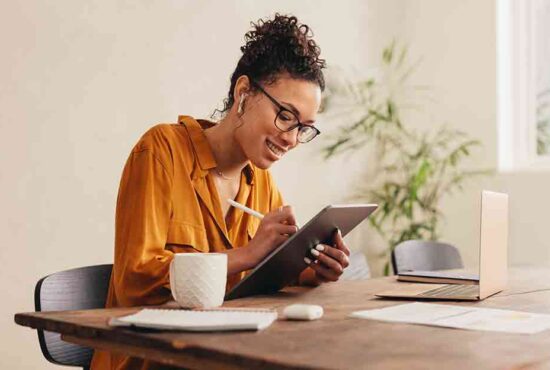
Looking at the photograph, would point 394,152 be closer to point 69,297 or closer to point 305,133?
point 305,133

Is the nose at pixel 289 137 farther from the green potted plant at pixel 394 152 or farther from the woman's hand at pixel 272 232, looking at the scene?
the green potted plant at pixel 394 152

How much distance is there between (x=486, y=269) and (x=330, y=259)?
351 mm

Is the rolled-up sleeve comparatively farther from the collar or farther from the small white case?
the small white case

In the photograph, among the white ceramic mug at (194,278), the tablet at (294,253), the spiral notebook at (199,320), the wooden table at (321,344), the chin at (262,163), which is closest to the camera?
the wooden table at (321,344)

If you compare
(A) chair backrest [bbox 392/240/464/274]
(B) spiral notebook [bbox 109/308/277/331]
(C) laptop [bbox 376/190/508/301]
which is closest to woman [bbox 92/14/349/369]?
(C) laptop [bbox 376/190/508/301]

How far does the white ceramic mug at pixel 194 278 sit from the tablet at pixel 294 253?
0.19 meters

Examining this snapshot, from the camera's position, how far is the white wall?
8.82 feet

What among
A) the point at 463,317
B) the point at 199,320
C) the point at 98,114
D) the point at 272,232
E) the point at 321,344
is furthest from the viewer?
the point at 98,114

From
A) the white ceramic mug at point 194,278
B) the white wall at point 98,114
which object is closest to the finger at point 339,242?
the white ceramic mug at point 194,278

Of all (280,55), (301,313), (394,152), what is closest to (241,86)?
(280,55)

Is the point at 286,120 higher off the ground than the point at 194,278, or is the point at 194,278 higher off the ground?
the point at 286,120

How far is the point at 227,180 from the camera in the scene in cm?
198

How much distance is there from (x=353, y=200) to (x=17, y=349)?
2.04m

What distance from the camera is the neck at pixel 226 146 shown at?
1946 mm
